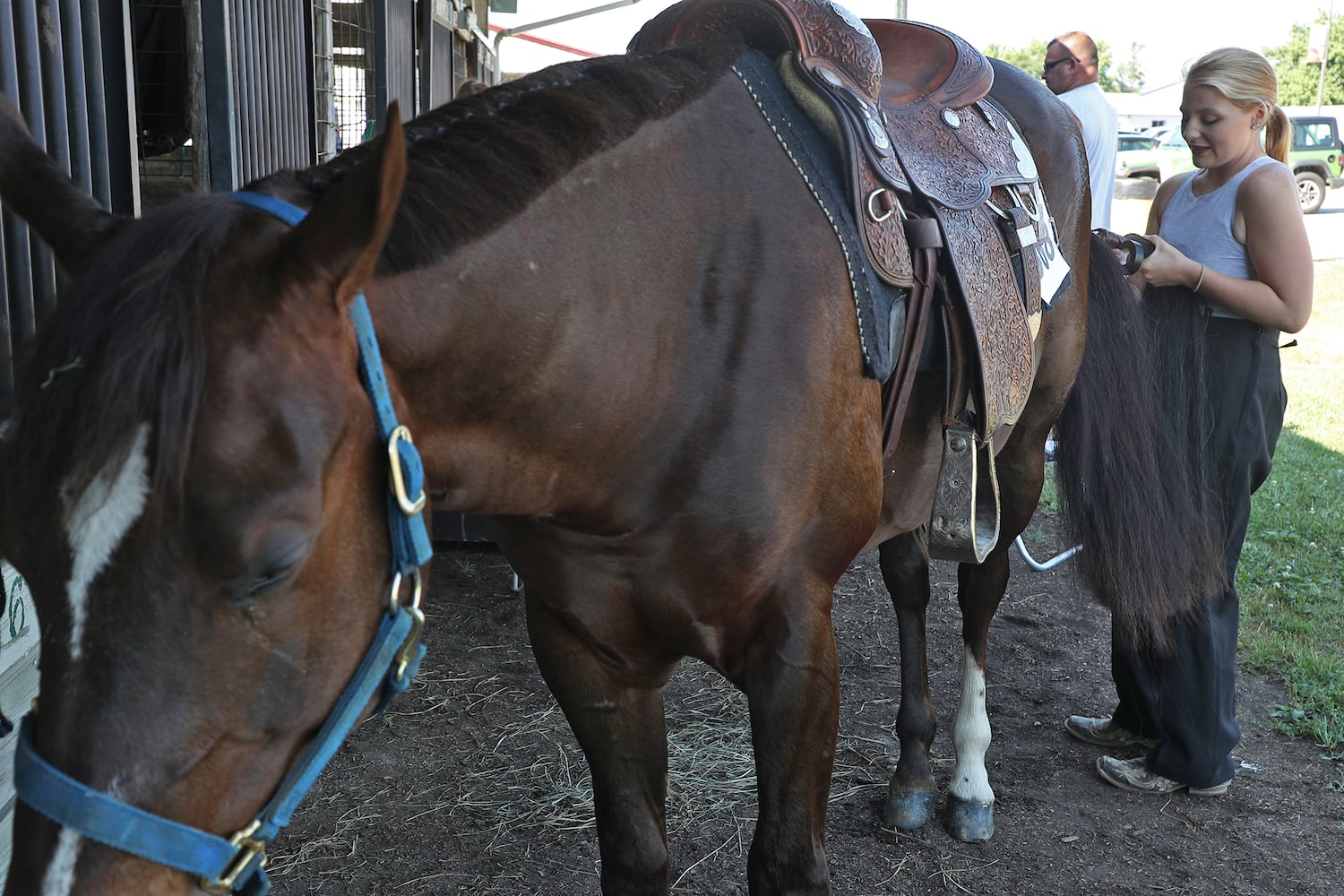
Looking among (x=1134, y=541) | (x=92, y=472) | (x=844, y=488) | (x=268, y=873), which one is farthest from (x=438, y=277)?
(x=1134, y=541)

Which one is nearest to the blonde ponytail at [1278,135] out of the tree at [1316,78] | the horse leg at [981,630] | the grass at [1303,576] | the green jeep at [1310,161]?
the horse leg at [981,630]

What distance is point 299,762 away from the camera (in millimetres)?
1092

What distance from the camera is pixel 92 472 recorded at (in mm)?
927

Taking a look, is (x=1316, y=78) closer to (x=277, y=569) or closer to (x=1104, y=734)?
(x=1104, y=734)

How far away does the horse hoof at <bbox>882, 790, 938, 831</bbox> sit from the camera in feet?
8.65

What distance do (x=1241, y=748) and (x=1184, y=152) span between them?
20.5m

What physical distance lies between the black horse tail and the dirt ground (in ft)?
1.02

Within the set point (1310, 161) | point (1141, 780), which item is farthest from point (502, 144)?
point (1310, 161)

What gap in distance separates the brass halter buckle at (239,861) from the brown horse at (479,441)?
0.05 feet

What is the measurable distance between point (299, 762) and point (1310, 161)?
22.8 metres

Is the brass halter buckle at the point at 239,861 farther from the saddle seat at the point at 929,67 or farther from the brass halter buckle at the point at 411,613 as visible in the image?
the saddle seat at the point at 929,67

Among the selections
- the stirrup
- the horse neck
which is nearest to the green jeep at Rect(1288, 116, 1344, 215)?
the stirrup

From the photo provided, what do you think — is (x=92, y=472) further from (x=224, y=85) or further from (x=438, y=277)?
(x=224, y=85)

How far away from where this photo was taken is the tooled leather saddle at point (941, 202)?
173 centimetres
